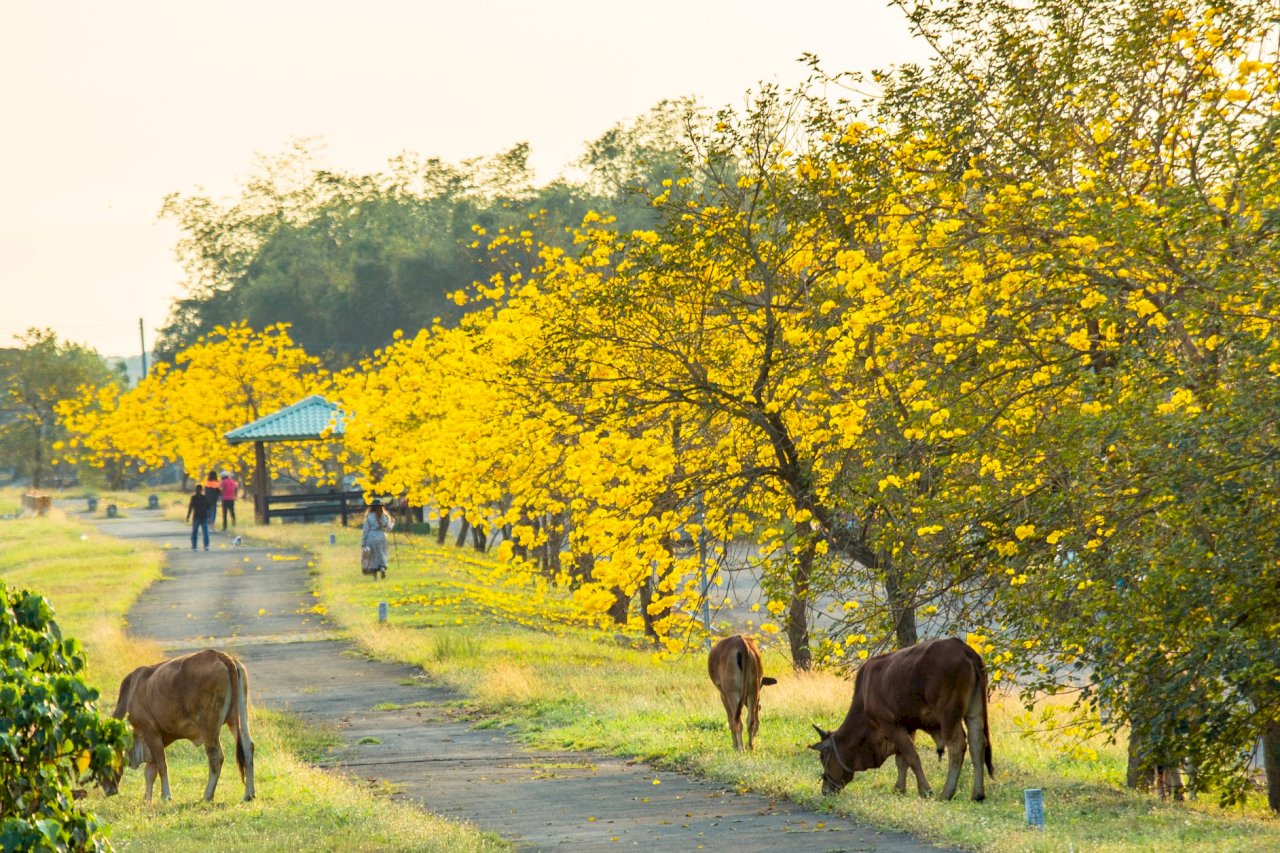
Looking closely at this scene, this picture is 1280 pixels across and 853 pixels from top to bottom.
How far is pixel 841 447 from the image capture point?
15.0 m

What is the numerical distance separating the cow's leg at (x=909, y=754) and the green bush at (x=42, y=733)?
654 cm

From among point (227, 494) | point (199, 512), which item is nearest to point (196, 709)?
point (199, 512)

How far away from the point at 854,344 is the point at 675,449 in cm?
454

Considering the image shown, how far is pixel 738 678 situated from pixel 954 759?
10.7 feet

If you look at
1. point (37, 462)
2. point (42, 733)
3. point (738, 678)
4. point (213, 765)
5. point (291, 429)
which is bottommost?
point (213, 765)

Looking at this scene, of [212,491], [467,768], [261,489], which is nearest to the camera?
[467,768]

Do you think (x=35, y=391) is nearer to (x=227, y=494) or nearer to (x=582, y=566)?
(x=227, y=494)

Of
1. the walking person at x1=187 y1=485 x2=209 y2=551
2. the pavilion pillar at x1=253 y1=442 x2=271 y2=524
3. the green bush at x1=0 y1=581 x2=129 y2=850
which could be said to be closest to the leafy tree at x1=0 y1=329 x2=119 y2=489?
the pavilion pillar at x1=253 y1=442 x2=271 y2=524

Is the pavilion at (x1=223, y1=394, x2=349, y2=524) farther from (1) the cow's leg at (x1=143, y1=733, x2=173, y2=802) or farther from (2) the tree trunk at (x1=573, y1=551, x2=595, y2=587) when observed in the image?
(1) the cow's leg at (x1=143, y1=733, x2=173, y2=802)

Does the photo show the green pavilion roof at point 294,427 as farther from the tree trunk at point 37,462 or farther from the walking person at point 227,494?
the tree trunk at point 37,462

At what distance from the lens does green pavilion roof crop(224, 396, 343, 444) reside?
48250 millimetres

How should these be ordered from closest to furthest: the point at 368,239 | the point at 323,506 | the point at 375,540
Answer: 1. the point at 375,540
2. the point at 323,506
3. the point at 368,239

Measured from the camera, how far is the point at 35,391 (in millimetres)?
86875

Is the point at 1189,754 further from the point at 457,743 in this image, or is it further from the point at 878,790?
the point at 457,743
